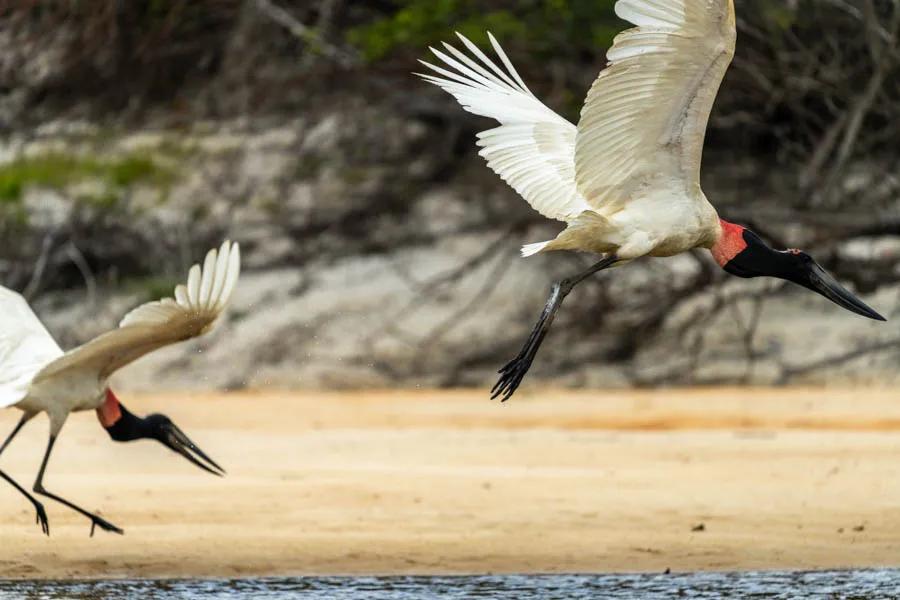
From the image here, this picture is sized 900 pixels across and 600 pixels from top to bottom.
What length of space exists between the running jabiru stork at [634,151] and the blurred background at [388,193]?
5.43m

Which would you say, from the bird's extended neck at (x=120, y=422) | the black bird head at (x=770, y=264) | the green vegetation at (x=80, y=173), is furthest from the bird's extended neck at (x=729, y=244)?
the green vegetation at (x=80, y=173)

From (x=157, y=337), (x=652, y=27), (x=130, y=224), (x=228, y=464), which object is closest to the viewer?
(x=652, y=27)

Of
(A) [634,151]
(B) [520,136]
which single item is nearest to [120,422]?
(B) [520,136]

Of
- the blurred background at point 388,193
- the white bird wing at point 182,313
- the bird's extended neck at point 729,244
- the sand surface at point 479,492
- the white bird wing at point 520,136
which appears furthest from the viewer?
the blurred background at point 388,193

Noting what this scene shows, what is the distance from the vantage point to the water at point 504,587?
6.58m

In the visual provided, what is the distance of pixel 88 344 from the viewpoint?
684 cm

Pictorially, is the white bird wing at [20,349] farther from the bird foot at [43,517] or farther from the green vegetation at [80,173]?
the green vegetation at [80,173]

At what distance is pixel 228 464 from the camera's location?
9438 mm

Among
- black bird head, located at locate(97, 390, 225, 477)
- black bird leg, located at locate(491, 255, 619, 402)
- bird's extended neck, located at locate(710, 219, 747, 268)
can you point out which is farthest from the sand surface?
bird's extended neck, located at locate(710, 219, 747, 268)

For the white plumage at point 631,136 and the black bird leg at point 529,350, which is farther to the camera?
the black bird leg at point 529,350

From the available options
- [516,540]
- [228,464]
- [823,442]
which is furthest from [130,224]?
[516,540]

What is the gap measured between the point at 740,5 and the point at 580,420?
3.61m

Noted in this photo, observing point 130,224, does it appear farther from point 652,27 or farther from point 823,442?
point 652,27

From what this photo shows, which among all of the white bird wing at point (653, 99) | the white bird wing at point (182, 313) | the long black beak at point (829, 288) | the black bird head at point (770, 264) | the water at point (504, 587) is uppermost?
the white bird wing at point (653, 99)
